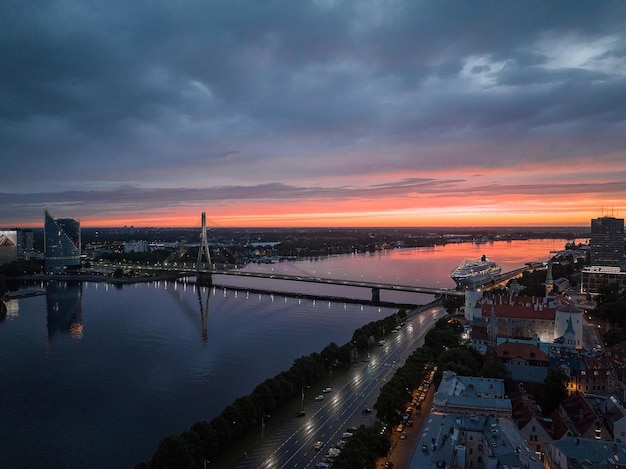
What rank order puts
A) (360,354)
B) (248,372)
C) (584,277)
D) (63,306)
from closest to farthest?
1. (248,372)
2. (360,354)
3. (63,306)
4. (584,277)

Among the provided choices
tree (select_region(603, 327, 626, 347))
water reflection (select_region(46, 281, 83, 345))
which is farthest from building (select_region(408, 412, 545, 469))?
water reflection (select_region(46, 281, 83, 345))

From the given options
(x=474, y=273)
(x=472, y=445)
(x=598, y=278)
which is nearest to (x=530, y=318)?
(x=472, y=445)

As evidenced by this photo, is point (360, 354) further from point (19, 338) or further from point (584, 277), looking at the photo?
point (584, 277)

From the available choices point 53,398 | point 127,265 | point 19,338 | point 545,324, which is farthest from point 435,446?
point 127,265

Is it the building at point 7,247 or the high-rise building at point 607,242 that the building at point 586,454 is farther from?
the building at point 7,247

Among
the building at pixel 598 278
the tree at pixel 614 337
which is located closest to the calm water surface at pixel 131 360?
the tree at pixel 614 337

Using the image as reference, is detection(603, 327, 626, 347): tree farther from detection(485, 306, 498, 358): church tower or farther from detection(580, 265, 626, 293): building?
detection(580, 265, 626, 293): building
